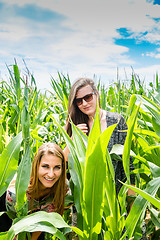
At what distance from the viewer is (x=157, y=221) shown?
869mm

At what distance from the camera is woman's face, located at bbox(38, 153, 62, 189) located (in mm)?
886

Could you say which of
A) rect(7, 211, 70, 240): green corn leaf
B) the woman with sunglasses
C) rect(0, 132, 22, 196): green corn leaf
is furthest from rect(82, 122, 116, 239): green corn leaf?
the woman with sunglasses

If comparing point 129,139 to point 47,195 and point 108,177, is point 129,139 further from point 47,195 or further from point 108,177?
point 47,195

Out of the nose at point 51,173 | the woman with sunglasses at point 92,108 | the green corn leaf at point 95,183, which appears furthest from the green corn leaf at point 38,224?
the woman with sunglasses at point 92,108

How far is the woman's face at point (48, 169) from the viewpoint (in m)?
0.89

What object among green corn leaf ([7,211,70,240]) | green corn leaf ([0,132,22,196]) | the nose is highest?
green corn leaf ([0,132,22,196])

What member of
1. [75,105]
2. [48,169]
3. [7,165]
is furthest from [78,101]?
[7,165]

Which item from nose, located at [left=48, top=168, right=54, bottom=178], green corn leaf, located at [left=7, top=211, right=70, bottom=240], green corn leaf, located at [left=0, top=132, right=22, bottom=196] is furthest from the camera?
nose, located at [left=48, top=168, right=54, bottom=178]

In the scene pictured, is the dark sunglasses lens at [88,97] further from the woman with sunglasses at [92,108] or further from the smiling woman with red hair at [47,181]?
the smiling woman with red hair at [47,181]

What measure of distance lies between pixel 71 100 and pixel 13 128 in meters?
0.73

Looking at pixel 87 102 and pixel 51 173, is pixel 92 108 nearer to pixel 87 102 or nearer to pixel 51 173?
pixel 87 102

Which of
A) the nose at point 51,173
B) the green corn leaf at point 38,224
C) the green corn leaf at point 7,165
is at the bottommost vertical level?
the green corn leaf at point 38,224

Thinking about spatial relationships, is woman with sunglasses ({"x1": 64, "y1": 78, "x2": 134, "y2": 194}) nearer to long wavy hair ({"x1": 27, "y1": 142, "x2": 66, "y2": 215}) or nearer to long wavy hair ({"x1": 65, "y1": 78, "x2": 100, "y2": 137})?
long wavy hair ({"x1": 65, "y1": 78, "x2": 100, "y2": 137})

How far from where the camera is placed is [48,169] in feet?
2.93
